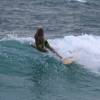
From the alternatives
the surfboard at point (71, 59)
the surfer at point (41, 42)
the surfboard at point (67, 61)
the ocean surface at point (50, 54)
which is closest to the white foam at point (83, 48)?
the ocean surface at point (50, 54)

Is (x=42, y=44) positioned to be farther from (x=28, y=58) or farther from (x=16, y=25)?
(x=16, y=25)

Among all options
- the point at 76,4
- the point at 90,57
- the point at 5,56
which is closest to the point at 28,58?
the point at 5,56

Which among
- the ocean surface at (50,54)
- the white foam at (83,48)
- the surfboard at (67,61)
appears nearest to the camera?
the ocean surface at (50,54)

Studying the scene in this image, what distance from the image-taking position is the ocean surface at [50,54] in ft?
62.8

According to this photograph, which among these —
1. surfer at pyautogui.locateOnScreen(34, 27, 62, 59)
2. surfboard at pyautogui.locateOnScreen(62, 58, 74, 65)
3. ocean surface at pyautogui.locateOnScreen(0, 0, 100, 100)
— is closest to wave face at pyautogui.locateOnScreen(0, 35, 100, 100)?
ocean surface at pyautogui.locateOnScreen(0, 0, 100, 100)

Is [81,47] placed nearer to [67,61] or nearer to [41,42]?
[67,61]

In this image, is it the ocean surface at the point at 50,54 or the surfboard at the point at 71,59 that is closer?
the ocean surface at the point at 50,54

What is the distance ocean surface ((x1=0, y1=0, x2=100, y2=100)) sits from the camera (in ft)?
62.8

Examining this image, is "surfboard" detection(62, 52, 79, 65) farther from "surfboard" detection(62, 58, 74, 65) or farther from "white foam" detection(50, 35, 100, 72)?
"white foam" detection(50, 35, 100, 72)

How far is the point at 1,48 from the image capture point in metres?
23.8

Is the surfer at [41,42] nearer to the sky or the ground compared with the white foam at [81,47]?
nearer to the sky

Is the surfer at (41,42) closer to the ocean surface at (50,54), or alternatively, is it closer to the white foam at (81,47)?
the ocean surface at (50,54)

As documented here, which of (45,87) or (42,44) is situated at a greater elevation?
(42,44)

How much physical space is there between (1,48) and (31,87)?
522 centimetres
